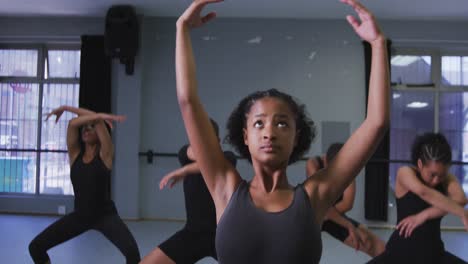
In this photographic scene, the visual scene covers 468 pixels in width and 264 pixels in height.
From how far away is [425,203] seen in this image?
2.19m

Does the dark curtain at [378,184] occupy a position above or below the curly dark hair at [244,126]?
below

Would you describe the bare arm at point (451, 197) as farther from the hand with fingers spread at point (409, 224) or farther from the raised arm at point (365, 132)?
the raised arm at point (365, 132)

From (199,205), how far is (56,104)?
4631 millimetres

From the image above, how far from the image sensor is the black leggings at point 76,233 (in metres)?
2.73

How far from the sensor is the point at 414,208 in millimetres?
2215

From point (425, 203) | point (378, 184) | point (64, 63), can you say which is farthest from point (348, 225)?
point (64, 63)

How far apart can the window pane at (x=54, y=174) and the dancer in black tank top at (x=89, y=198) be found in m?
3.37

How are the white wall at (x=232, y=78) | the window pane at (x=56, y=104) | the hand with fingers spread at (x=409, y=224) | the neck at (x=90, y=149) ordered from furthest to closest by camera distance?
the window pane at (x=56, y=104), the white wall at (x=232, y=78), the neck at (x=90, y=149), the hand with fingers spread at (x=409, y=224)

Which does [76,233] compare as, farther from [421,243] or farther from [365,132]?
[365,132]

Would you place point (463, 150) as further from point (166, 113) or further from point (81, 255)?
point (81, 255)

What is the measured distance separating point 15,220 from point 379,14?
5.26 meters

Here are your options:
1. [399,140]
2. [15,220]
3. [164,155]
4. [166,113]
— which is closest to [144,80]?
[166,113]

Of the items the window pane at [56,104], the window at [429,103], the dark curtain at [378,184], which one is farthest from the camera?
the window pane at [56,104]

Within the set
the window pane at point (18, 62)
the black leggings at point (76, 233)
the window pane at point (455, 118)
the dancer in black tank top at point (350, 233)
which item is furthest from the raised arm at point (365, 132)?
the window pane at point (18, 62)
